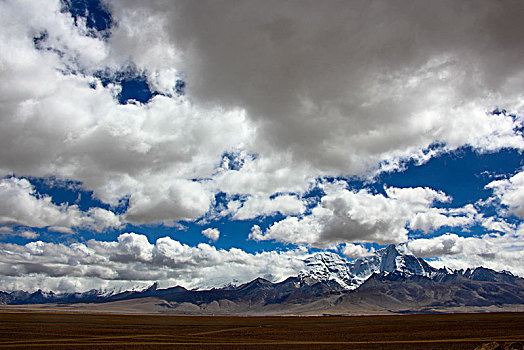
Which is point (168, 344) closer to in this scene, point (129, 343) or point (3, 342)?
point (129, 343)

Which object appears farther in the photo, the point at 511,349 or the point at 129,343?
the point at 129,343

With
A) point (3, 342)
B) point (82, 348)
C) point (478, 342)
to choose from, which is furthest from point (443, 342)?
point (3, 342)

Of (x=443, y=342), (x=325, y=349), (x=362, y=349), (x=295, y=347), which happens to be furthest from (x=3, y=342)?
(x=443, y=342)

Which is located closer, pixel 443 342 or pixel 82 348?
pixel 82 348

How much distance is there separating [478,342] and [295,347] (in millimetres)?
33943

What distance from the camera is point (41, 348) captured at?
6525cm

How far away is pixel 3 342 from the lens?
244 feet

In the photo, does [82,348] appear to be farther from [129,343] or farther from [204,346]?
[204,346]

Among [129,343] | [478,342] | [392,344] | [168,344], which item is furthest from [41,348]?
[478,342]

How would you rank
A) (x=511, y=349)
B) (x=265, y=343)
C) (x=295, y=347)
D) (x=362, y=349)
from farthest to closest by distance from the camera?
(x=265, y=343) → (x=295, y=347) → (x=362, y=349) → (x=511, y=349)

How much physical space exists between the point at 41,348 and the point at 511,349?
73.2 metres

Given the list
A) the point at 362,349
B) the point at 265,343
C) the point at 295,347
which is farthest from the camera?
the point at 265,343

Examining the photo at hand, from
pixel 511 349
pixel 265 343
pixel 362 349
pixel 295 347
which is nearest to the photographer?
pixel 511 349

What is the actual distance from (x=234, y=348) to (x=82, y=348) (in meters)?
26.2
